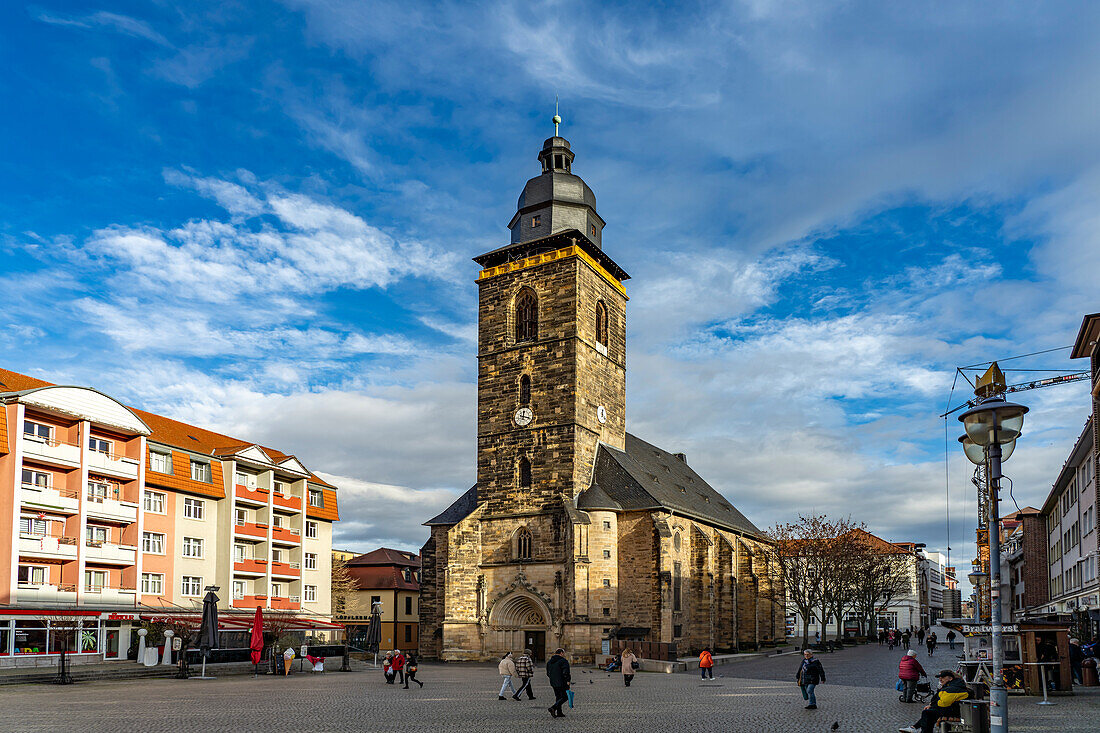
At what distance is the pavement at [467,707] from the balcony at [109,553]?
10.6m

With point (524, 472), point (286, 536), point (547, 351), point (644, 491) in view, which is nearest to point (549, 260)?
point (547, 351)

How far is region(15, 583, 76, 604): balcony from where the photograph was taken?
119 feet

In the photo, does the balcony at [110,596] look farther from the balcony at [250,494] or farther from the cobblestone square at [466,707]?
the cobblestone square at [466,707]

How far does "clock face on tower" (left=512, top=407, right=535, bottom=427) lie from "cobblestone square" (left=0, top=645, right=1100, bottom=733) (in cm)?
1960

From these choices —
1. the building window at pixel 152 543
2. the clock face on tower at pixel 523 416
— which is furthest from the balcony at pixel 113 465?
the clock face on tower at pixel 523 416

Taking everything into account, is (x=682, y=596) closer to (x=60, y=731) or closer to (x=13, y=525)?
(x=13, y=525)

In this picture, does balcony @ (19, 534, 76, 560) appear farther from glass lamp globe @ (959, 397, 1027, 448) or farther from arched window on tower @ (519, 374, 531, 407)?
glass lamp globe @ (959, 397, 1027, 448)

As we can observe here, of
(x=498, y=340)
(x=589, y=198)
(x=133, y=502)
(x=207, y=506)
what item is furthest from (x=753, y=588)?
(x=133, y=502)

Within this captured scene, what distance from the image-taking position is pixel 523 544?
4806 centimetres

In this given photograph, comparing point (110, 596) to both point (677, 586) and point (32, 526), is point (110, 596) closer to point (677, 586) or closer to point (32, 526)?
point (32, 526)

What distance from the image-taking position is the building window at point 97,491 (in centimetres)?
4006

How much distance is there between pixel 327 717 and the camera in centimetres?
1942

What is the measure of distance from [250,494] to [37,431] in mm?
13464

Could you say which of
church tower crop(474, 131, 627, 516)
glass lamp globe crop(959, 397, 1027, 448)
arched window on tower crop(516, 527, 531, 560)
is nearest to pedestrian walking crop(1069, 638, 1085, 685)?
glass lamp globe crop(959, 397, 1027, 448)
